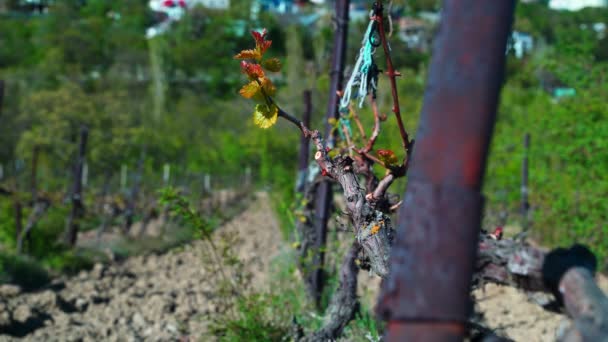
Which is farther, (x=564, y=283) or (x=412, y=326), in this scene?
(x=564, y=283)

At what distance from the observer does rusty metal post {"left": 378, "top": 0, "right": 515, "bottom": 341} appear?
5.24ft

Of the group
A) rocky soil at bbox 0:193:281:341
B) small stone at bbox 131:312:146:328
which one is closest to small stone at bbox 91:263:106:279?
rocky soil at bbox 0:193:281:341

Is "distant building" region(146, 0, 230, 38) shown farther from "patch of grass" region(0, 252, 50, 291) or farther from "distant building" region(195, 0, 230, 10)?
"patch of grass" region(0, 252, 50, 291)

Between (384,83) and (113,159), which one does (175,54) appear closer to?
(113,159)

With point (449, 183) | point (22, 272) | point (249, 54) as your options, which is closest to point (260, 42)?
point (249, 54)

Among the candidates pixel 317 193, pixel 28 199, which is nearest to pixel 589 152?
pixel 317 193

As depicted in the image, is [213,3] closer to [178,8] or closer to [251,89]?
[178,8]

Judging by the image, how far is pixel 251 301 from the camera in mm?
4996

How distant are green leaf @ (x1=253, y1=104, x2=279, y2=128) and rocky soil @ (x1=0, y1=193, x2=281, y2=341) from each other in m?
2.92

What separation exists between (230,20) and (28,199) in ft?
125

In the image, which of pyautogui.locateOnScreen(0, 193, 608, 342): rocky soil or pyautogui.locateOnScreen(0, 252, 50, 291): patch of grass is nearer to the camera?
pyautogui.locateOnScreen(0, 193, 608, 342): rocky soil

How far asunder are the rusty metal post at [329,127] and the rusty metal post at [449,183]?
4075mm

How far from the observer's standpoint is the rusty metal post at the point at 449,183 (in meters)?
1.60

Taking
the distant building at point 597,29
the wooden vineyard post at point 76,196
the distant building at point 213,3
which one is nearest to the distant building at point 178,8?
A: the distant building at point 213,3
